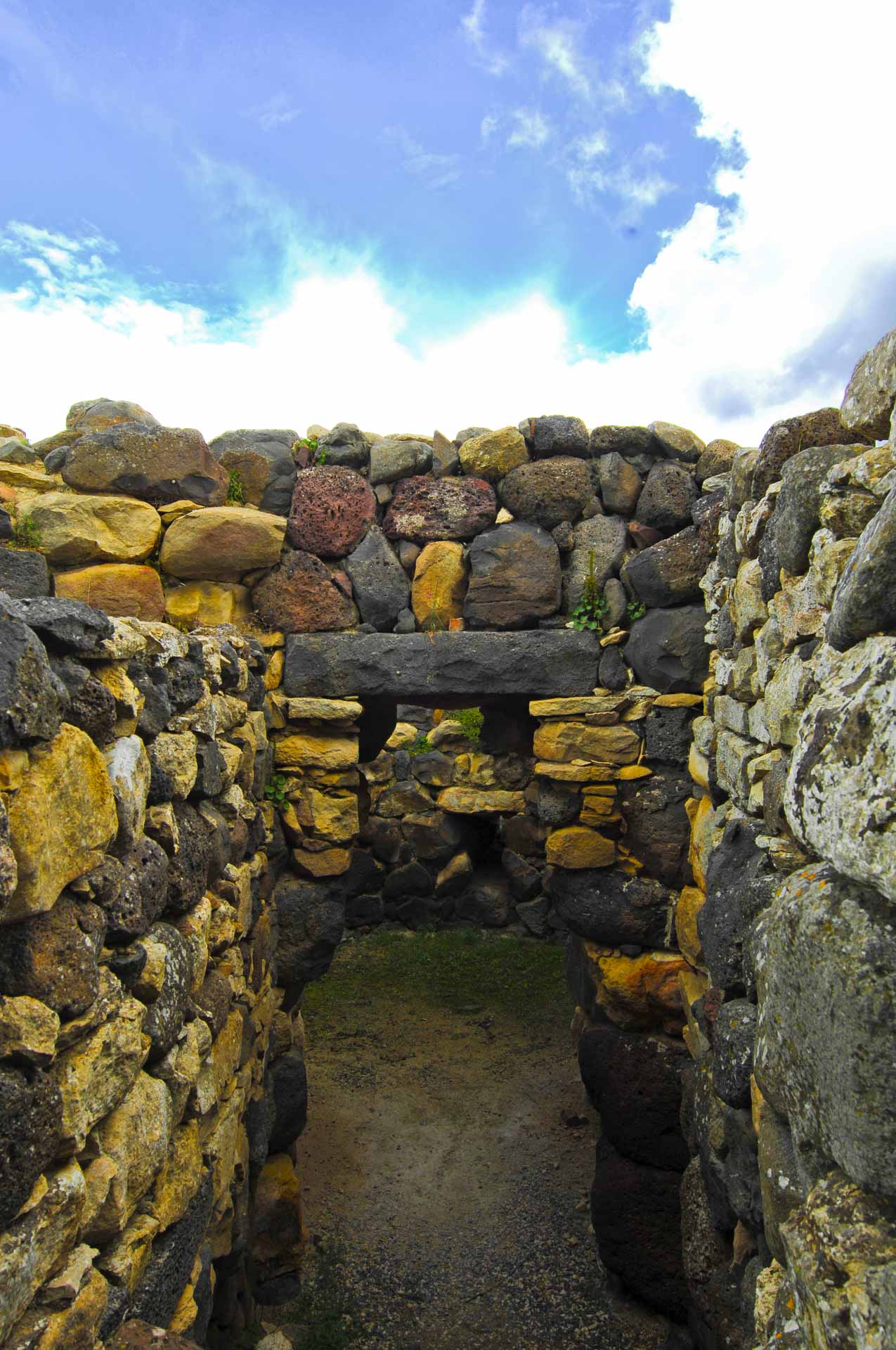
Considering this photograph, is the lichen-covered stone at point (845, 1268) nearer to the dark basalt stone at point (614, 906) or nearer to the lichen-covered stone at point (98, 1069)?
the lichen-covered stone at point (98, 1069)

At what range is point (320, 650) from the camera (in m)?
4.30

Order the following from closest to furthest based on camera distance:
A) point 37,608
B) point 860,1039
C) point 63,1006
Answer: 1. point 860,1039
2. point 63,1006
3. point 37,608

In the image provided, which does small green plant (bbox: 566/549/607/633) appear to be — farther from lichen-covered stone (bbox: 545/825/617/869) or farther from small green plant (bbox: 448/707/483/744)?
small green plant (bbox: 448/707/483/744)

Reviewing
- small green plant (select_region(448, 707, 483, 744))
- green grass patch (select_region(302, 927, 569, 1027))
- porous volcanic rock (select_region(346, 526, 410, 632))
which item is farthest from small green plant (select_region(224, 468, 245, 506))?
small green plant (select_region(448, 707, 483, 744))

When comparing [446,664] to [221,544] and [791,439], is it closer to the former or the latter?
[221,544]

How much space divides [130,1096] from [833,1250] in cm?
133

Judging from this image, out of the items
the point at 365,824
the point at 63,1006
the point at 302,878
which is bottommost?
the point at 365,824

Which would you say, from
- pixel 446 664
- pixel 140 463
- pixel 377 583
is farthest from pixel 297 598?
pixel 140 463

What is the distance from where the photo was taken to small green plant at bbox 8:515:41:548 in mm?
3631

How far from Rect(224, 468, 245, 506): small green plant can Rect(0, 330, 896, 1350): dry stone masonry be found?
0.7 inches

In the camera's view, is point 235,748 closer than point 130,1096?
No

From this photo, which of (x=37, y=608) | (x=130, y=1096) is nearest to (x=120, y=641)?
(x=37, y=608)

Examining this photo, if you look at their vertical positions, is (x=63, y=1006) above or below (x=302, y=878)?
above

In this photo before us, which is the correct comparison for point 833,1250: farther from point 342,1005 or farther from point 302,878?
point 342,1005
